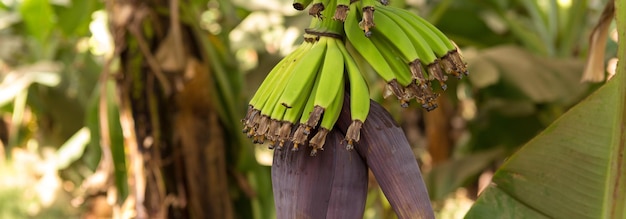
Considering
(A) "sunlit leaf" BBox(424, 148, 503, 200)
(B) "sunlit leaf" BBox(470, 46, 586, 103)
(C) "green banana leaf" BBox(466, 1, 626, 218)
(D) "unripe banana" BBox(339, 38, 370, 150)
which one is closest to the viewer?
(D) "unripe banana" BBox(339, 38, 370, 150)

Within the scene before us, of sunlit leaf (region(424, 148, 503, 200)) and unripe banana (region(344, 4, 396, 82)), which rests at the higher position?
unripe banana (region(344, 4, 396, 82))

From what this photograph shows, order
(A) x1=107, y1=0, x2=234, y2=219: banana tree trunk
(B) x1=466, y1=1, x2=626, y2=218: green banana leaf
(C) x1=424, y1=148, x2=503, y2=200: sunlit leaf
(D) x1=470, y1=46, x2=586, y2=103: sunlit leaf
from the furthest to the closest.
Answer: (C) x1=424, y1=148, x2=503, y2=200: sunlit leaf → (D) x1=470, y1=46, x2=586, y2=103: sunlit leaf → (A) x1=107, y1=0, x2=234, y2=219: banana tree trunk → (B) x1=466, y1=1, x2=626, y2=218: green banana leaf

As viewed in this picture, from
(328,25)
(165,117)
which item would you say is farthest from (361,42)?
(165,117)

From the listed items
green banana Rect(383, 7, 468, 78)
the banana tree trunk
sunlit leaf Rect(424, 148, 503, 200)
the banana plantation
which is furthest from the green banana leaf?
sunlit leaf Rect(424, 148, 503, 200)

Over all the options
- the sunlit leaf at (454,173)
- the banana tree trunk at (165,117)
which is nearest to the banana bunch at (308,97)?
the banana tree trunk at (165,117)

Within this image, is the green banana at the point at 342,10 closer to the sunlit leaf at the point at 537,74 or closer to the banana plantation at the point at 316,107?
the banana plantation at the point at 316,107

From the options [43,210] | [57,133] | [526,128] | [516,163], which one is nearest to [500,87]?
[526,128]

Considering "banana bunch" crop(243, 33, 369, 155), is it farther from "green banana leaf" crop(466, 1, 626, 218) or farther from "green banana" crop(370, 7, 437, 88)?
"green banana leaf" crop(466, 1, 626, 218)

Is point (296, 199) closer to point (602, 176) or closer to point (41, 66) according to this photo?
point (602, 176)
